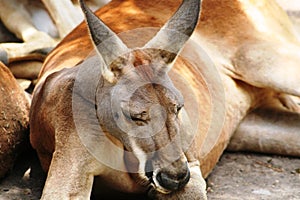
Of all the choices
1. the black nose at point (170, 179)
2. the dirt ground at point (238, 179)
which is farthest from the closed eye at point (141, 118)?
the dirt ground at point (238, 179)

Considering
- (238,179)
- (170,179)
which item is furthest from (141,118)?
(238,179)

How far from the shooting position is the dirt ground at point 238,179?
459 cm

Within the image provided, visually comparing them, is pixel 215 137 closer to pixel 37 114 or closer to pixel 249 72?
pixel 249 72

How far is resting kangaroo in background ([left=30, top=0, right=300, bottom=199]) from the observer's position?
365 centimetres

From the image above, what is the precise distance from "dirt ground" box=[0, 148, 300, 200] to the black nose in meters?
0.95

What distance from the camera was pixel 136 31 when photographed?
191 inches

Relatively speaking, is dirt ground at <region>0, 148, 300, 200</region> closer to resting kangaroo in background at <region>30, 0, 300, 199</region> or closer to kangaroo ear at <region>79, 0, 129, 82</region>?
resting kangaroo in background at <region>30, 0, 300, 199</region>

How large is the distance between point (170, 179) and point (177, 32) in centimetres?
69

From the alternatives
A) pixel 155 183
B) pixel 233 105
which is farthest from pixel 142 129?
pixel 233 105

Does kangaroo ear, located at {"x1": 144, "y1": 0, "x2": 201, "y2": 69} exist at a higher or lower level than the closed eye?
higher

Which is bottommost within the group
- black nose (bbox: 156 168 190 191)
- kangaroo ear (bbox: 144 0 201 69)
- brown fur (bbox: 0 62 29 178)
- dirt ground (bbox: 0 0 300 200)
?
dirt ground (bbox: 0 0 300 200)

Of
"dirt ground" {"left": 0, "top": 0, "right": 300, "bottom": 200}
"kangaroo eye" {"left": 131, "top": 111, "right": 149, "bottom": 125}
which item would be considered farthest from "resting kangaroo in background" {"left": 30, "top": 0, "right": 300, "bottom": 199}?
"dirt ground" {"left": 0, "top": 0, "right": 300, "bottom": 200}

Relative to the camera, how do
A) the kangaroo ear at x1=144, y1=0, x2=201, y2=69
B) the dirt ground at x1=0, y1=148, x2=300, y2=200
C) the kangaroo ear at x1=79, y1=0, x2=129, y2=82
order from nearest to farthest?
the kangaroo ear at x1=79, y1=0, x2=129, y2=82 → the kangaroo ear at x1=144, y1=0, x2=201, y2=69 → the dirt ground at x1=0, y1=148, x2=300, y2=200

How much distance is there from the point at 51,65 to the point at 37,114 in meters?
0.59
